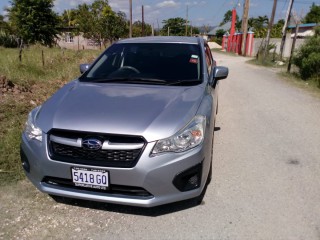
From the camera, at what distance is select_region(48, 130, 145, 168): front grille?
2.64 m

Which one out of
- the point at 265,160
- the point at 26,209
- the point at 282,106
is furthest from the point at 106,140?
the point at 282,106

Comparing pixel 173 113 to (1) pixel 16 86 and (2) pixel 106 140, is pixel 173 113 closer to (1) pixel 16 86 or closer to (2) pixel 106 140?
(2) pixel 106 140

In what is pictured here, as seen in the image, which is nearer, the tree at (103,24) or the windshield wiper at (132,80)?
the windshield wiper at (132,80)

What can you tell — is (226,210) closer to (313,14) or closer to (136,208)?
(136,208)

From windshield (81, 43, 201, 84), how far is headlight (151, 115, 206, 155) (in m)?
0.98

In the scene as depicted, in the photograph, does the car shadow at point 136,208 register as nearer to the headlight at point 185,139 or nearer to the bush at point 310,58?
the headlight at point 185,139

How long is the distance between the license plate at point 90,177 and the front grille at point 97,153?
6 centimetres

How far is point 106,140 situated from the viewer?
8.80ft

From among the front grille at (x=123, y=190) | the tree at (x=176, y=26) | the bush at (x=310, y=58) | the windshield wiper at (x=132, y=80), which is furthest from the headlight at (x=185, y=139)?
the tree at (x=176, y=26)

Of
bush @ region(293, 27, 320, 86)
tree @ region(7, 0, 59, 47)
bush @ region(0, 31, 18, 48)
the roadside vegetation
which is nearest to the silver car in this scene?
the roadside vegetation

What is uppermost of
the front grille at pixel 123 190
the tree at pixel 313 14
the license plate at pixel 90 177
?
the tree at pixel 313 14

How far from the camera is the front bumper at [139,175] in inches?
104

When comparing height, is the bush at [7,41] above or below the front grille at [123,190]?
below

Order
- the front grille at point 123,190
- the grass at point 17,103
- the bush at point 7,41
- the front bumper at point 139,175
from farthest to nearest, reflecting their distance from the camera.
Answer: the bush at point 7,41, the grass at point 17,103, the front grille at point 123,190, the front bumper at point 139,175
